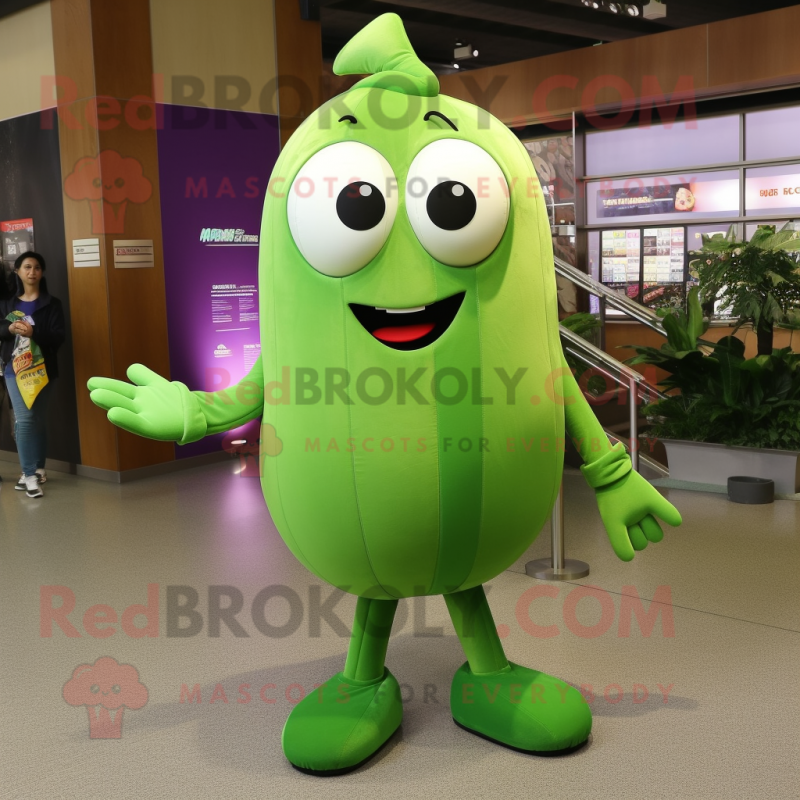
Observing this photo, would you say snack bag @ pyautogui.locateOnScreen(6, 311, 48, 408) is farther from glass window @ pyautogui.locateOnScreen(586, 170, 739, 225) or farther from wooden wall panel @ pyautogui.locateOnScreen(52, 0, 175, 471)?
glass window @ pyautogui.locateOnScreen(586, 170, 739, 225)

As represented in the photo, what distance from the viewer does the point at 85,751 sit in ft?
8.50

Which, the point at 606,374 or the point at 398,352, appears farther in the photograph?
the point at 606,374

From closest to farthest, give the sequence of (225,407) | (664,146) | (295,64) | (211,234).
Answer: (225,407) → (211,234) → (295,64) → (664,146)

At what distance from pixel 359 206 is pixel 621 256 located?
8363mm

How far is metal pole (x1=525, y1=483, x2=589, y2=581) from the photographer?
396cm

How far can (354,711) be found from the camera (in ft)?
8.16

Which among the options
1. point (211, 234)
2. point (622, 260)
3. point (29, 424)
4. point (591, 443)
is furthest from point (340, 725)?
point (622, 260)

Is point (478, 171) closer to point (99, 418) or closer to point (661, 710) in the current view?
point (661, 710)

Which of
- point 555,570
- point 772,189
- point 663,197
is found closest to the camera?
point 555,570

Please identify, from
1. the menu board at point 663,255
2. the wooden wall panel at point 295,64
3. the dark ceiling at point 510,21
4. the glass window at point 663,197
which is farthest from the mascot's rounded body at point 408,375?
the menu board at point 663,255

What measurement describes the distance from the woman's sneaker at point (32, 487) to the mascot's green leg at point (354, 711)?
3.82 metres

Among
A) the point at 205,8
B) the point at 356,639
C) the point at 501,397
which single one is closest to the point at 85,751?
the point at 356,639

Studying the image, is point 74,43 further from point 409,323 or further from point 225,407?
point 409,323

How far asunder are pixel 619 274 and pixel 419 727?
7981 millimetres
